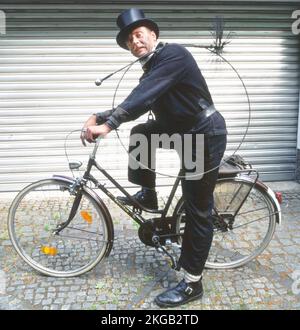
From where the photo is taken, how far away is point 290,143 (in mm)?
6031

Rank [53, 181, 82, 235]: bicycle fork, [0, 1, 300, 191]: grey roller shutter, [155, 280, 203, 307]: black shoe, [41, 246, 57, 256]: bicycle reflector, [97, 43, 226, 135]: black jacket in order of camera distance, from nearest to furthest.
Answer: [97, 43, 226, 135]: black jacket, [155, 280, 203, 307]: black shoe, [53, 181, 82, 235]: bicycle fork, [41, 246, 57, 256]: bicycle reflector, [0, 1, 300, 191]: grey roller shutter

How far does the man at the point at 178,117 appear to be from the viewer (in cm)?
248

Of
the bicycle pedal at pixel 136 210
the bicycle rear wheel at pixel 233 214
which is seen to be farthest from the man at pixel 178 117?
the bicycle rear wheel at pixel 233 214

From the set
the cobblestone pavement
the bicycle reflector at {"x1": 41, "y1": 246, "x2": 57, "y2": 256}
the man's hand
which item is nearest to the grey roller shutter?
the cobblestone pavement

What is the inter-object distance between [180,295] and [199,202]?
78cm

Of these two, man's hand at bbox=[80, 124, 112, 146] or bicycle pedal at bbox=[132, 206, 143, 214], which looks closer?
man's hand at bbox=[80, 124, 112, 146]

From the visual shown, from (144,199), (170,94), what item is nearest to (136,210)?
(144,199)

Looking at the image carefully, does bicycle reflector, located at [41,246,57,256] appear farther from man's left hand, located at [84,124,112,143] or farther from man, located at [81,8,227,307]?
man's left hand, located at [84,124,112,143]

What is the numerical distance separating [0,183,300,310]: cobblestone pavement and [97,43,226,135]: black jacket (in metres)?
1.38

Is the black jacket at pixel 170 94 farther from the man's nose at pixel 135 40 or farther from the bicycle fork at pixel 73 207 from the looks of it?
the bicycle fork at pixel 73 207

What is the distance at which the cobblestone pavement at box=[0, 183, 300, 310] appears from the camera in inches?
119

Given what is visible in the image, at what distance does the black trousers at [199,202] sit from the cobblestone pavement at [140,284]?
0.41 meters

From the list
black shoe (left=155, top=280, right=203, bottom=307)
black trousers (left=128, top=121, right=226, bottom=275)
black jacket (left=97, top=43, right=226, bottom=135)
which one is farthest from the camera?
black shoe (left=155, top=280, right=203, bottom=307)
